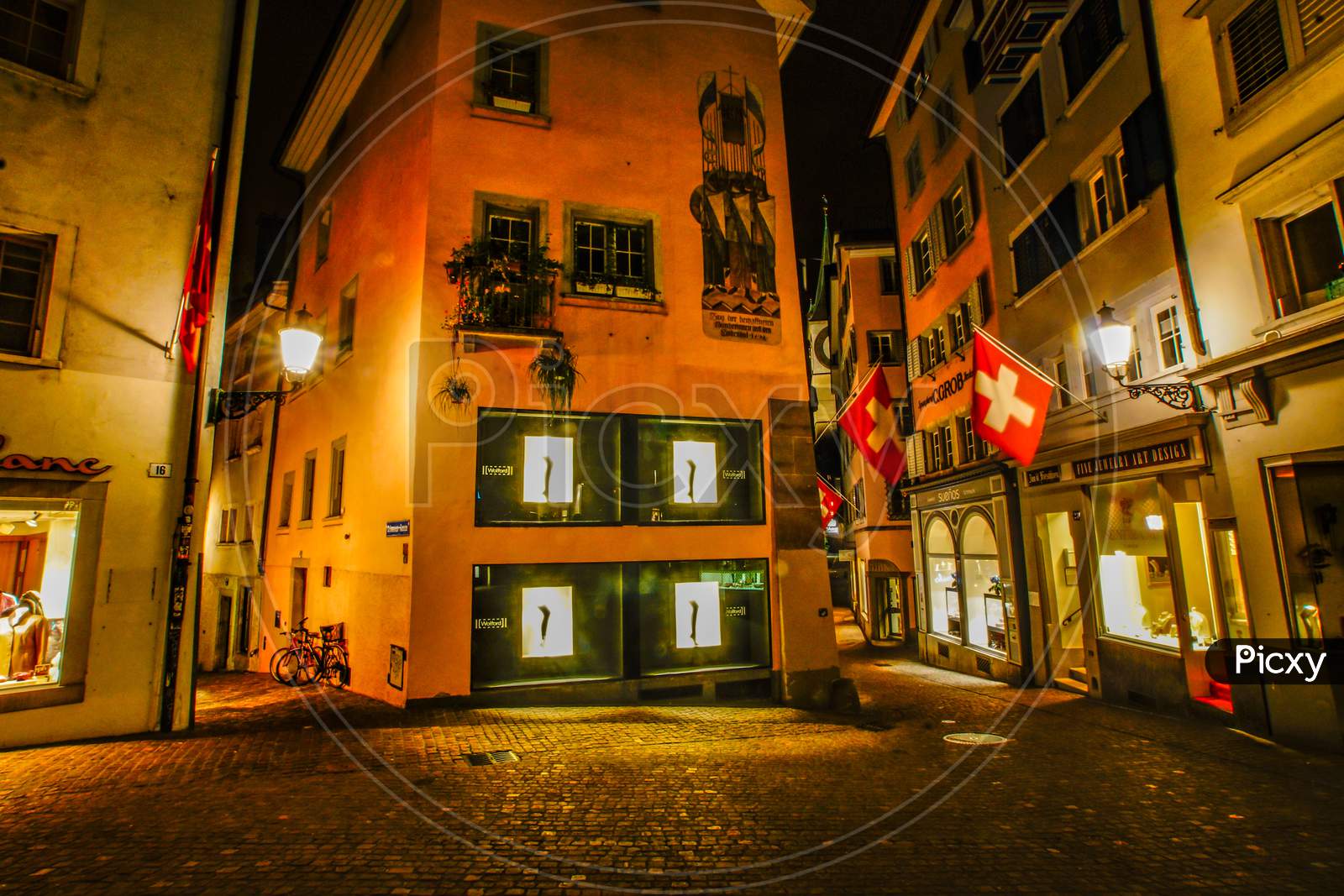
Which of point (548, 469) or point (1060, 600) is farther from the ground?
point (548, 469)

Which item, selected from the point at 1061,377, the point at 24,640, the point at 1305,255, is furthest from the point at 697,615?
the point at 1305,255

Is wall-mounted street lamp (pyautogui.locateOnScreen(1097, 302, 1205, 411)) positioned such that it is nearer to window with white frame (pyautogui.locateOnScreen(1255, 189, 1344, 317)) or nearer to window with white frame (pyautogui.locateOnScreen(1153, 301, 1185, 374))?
window with white frame (pyautogui.locateOnScreen(1153, 301, 1185, 374))

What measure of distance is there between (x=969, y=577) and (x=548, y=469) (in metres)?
12.0

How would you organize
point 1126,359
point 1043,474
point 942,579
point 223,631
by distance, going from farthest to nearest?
1. point 223,631
2. point 942,579
3. point 1043,474
4. point 1126,359

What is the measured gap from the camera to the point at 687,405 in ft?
43.3

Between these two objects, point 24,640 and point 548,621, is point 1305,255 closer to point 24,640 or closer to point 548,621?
point 548,621

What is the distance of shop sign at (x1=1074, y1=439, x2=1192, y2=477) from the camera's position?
10665 millimetres

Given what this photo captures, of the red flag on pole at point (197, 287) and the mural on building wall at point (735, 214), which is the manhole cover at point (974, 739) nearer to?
the mural on building wall at point (735, 214)

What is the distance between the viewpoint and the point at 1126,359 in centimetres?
1015

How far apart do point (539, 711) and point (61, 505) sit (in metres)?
6.89

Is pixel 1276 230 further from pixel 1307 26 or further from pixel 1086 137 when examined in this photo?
pixel 1086 137

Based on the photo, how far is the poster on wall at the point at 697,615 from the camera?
12.6 meters

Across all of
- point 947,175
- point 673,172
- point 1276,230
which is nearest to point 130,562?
point 673,172

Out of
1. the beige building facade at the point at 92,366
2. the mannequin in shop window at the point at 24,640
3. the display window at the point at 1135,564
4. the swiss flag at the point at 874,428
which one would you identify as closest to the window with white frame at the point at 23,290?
the beige building facade at the point at 92,366
